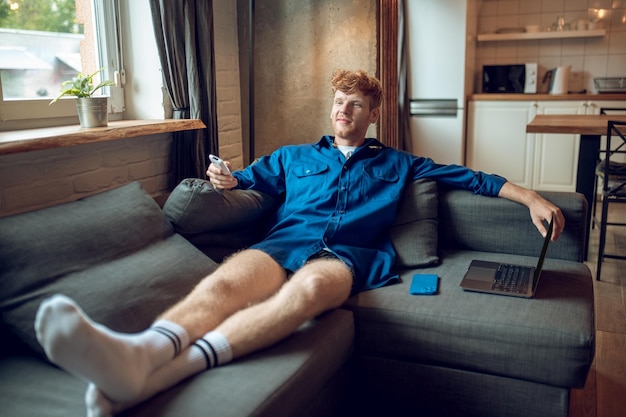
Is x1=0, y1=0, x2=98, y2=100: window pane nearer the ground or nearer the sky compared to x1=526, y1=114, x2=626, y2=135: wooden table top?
nearer the sky

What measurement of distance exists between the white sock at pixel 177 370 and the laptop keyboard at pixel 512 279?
0.94m

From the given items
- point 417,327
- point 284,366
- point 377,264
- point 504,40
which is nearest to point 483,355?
point 417,327

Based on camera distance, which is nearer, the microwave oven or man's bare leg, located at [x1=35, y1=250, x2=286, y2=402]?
man's bare leg, located at [x1=35, y1=250, x2=286, y2=402]

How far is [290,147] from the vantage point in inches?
96.5

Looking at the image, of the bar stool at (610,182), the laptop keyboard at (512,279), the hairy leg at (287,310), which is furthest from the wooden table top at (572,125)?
the hairy leg at (287,310)

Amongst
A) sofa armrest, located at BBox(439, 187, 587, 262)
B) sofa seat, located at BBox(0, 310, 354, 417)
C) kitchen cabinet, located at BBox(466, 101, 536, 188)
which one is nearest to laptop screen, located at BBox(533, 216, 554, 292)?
sofa armrest, located at BBox(439, 187, 587, 262)

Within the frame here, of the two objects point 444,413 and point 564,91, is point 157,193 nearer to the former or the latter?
point 444,413

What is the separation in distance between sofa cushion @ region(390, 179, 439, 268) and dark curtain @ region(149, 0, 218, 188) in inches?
38.8

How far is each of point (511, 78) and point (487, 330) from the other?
4.15 m

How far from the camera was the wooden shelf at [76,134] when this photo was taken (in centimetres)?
186

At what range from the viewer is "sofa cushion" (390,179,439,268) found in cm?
219

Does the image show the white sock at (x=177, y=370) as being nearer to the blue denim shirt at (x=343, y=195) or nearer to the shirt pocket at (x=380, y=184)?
A: the blue denim shirt at (x=343, y=195)

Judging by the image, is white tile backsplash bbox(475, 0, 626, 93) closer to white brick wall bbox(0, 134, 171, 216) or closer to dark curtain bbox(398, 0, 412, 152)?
dark curtain bbox(398, 0, 412, 152)

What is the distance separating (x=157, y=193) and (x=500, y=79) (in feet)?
12.4
